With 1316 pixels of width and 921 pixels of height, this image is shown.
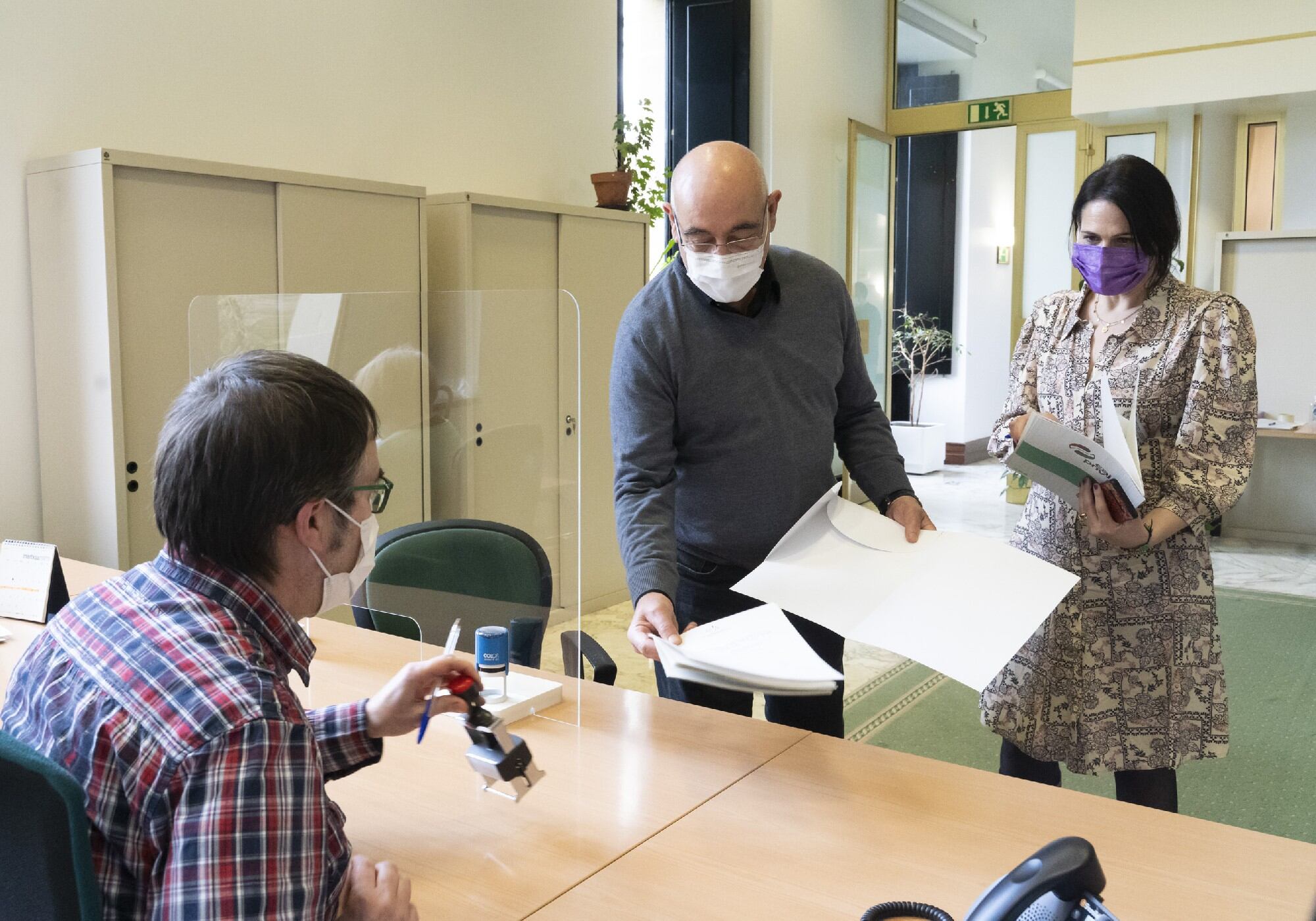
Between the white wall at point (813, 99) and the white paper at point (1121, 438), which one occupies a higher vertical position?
the white wall at point (813, 99)

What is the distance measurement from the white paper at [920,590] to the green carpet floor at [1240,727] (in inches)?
63.4

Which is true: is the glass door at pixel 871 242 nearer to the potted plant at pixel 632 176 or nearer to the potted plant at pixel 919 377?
the potted plant at pixel 919 377

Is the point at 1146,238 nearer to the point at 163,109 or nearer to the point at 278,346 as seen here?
the point at 278,346

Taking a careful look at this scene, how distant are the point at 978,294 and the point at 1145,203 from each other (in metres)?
8.10

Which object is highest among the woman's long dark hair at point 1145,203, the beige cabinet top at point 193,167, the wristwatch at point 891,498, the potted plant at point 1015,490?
Answer: the beige cabinet top at point 193,167

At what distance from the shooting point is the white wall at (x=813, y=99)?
6.48 meters

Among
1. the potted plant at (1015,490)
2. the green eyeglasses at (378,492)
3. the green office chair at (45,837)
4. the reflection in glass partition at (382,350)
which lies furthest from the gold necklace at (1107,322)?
the potted plant at (1015,490)

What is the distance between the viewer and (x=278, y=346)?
2018 millimetres

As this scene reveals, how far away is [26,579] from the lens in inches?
90.0

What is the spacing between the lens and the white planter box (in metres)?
9.23

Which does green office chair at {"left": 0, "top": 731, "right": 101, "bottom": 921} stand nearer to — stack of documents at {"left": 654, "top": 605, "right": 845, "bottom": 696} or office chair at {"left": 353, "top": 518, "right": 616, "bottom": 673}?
stack of documents at {"left": 654, "top": 605, "right": 845, "bottom": 696}

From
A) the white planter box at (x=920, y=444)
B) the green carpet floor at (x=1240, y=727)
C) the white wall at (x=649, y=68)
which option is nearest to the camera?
the green carpet floor at (x=1240, y=727)

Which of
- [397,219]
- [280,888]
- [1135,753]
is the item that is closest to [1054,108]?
[397,219]

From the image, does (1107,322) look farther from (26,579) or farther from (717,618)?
(26,579)
